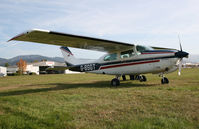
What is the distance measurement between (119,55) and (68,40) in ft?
11.7

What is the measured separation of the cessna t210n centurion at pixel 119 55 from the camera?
8215mm

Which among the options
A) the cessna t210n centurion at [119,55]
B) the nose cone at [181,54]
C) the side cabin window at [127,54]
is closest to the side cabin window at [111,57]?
the cessna t210n centurion at [119,55]

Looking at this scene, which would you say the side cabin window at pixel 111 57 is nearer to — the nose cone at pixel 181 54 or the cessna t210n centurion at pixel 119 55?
the cessna t210n centurion at pixel 119 55

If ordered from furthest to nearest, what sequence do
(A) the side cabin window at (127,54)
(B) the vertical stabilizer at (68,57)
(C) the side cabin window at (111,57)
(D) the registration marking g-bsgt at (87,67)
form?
1. (B) the vertical stabilizer at (68,57)
2. (D) the registration marking g-bsgt at (87,67)
3. (C) the side cabin window at (111,57)
4. (A) the side cabin window at (127,54)

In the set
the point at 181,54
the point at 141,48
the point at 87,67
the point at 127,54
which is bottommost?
the point at 87,67

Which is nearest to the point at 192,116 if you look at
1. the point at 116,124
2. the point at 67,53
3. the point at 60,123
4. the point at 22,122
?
the point at 116,124

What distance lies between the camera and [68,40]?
9.05 metres

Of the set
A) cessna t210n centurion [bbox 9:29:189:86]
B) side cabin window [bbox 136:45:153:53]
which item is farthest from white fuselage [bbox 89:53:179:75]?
side cabin window [bbox 136:45:153:53]

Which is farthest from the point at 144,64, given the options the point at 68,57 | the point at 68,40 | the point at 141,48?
the point at 68,57

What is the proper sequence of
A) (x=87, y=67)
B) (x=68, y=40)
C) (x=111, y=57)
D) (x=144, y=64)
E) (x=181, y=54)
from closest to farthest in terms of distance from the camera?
(x=181, y=54) < (x=68, y=40) < (x=144, y=64) < (x=111, y=57) < (x=87, y=67)

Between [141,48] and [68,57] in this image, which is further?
[68,57]

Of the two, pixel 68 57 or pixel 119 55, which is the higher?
pixel 68 57

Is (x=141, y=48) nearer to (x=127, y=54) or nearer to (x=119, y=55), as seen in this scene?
(x=127, y=54)

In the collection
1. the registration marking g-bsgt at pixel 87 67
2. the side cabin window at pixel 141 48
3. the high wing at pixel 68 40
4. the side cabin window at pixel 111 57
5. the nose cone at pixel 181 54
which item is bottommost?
the registration marking g-bsgt at pixel 87 67
